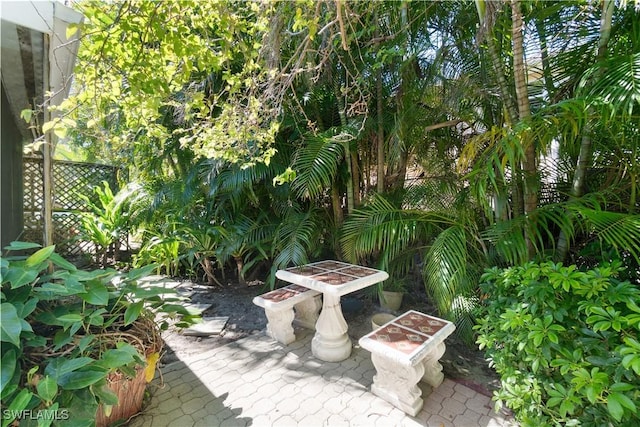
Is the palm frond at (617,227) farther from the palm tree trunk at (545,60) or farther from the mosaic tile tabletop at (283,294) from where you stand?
the mosaic tile tabletop at (283,294)

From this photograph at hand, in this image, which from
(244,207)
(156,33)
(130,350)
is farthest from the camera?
(244,207)

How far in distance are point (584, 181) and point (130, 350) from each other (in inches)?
123

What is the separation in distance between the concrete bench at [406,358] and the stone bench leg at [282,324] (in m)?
0.89

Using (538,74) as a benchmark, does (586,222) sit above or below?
below

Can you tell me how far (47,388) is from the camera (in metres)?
1.18

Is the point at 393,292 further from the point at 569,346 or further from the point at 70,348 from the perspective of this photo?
the point at 70,348

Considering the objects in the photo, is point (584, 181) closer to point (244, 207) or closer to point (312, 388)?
point (312, 388)

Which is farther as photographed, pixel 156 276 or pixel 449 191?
pixel 156 276

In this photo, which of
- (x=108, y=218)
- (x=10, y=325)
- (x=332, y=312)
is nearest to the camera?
(x=10, y=325)

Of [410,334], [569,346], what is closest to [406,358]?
[410,334]

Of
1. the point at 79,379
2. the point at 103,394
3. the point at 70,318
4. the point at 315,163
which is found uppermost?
the point at 315,163

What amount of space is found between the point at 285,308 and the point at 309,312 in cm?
48

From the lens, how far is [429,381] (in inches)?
78.7

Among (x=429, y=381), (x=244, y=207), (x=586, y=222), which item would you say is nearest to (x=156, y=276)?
(x=244, y=207)
